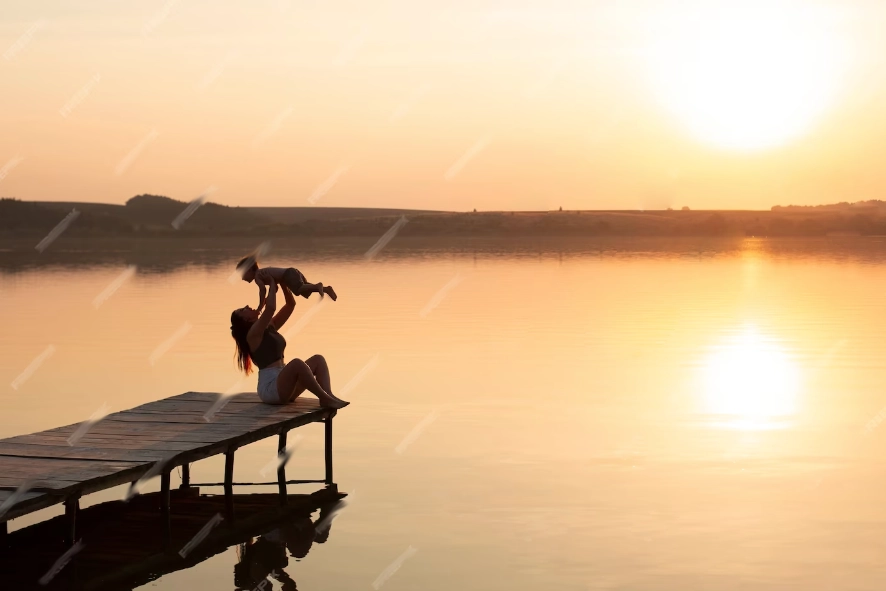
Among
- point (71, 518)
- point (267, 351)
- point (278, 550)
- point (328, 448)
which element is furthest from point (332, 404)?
point (71, 518)

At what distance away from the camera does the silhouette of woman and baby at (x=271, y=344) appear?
50.9 feet

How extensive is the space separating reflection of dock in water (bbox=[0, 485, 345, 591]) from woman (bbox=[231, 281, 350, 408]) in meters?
1.19

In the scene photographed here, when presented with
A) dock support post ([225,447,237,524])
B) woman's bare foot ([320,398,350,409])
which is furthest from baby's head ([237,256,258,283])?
dock support post ([225,447,237,524])

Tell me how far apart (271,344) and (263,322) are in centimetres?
49

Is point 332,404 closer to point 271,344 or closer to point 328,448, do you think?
point 328,448

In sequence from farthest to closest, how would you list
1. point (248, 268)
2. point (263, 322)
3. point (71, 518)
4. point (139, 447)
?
point (248, 268) → point (263, 322) → point (139, 447) → point (71, 518)

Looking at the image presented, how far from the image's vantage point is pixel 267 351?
15.8 metres

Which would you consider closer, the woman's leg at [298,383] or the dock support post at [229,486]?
the dock support post at [229,486]

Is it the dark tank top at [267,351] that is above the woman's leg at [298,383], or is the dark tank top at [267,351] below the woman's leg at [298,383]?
above

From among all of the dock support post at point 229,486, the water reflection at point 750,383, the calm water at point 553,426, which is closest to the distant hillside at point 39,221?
the calm water at point 553,426

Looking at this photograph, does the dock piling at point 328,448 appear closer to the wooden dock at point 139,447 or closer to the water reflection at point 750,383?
the wooden dock at point 139,447

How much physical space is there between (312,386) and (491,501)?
2573 mm

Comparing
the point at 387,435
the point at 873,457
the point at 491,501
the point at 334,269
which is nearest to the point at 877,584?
the point at 491,501

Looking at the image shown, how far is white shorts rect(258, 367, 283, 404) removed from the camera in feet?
51.6
